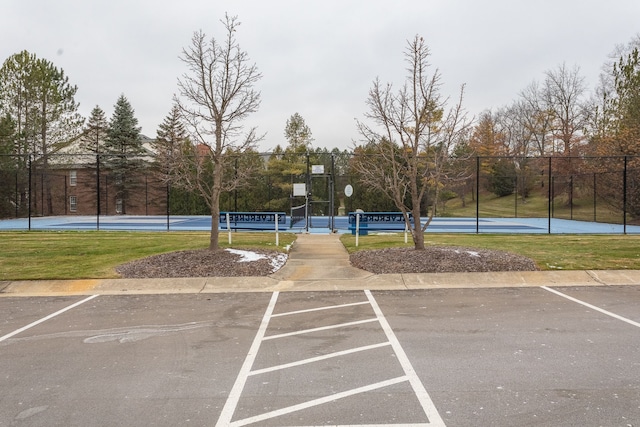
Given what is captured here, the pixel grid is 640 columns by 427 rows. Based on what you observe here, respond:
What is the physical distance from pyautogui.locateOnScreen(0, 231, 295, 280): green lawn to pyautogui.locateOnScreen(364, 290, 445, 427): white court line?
6782 millimetres

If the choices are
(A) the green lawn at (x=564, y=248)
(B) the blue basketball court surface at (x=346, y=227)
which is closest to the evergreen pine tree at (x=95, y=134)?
(B) the blue basketball court surface at (x=346, y=227)

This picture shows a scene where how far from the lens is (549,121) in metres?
51.7

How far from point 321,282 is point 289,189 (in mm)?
26992

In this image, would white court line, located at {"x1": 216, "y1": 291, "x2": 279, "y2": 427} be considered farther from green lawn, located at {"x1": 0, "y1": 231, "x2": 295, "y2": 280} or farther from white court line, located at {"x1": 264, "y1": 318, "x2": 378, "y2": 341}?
green lawn, located at {"x1": 0, "y1": 231, "x2": 295, "y2": 280}

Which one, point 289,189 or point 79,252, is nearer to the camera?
point 79,252

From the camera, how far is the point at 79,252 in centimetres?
1395

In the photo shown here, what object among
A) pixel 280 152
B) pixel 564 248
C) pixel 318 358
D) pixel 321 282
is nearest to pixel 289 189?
pixel 280 152

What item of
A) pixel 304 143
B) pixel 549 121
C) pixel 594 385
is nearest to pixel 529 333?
pixel 594 385

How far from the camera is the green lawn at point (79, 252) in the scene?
10.9 m

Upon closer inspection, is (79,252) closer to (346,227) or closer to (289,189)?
(346,227)

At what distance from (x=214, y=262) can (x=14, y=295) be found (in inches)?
159

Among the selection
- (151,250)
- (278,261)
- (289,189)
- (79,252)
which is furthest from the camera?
(289,189)

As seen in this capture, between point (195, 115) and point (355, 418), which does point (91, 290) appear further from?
point (355, 418)

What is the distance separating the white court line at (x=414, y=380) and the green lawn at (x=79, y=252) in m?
6.78
